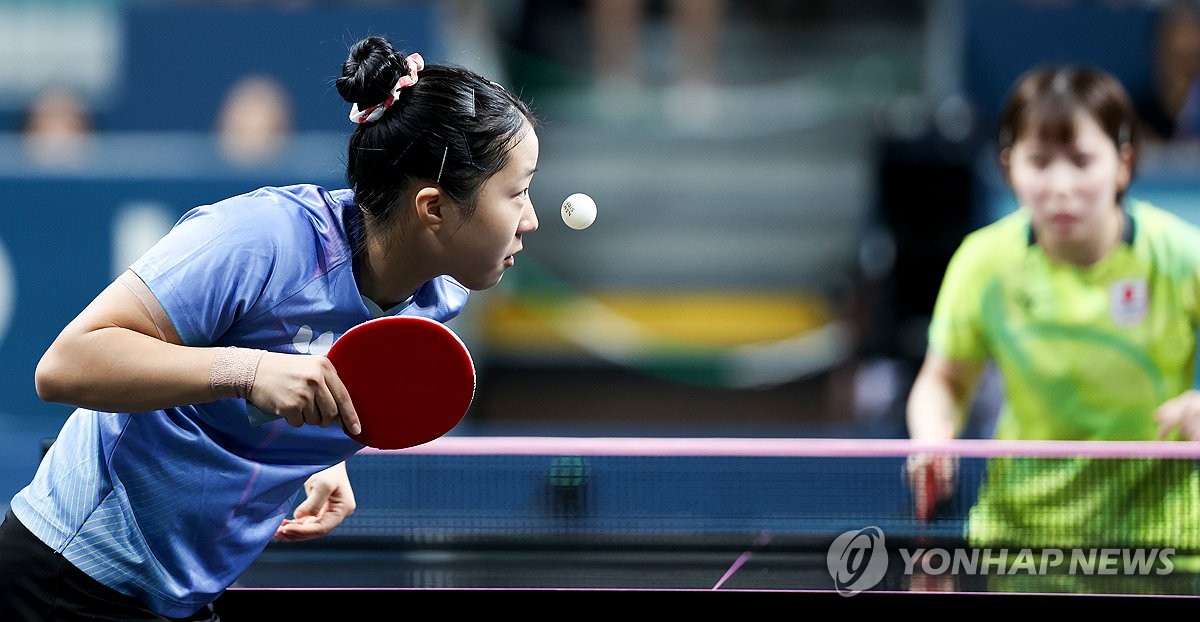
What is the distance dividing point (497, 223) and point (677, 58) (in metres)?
7.63

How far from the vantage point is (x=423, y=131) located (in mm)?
2275

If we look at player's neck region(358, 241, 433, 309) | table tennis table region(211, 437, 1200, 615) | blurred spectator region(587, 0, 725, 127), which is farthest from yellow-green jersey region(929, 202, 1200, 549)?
blurred spectator region(587, 0, 725, 127)

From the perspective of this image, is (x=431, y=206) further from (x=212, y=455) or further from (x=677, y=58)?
(x=677, y=58)

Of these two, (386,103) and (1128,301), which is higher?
(386,103)

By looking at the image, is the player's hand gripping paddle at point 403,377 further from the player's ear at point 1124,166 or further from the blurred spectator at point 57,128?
the blurred spectator at point 57,128

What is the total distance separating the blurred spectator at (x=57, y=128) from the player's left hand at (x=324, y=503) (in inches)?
217

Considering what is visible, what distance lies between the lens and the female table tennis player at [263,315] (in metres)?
2.15

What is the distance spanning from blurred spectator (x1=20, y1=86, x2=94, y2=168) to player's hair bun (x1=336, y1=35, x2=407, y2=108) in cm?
574

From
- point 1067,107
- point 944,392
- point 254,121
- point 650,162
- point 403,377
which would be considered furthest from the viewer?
point 650,162

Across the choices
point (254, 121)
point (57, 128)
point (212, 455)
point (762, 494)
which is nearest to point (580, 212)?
point (212, 455)

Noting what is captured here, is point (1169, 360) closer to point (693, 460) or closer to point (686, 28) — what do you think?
point (693, 460)

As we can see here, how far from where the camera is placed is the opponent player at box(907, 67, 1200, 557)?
3.49 metres

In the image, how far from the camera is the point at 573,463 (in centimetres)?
294

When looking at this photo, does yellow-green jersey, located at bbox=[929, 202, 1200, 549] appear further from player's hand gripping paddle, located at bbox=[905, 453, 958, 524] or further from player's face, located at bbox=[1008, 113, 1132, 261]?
player's hand gripping paddle, located at bbox=[905, 453, 958, 524]
